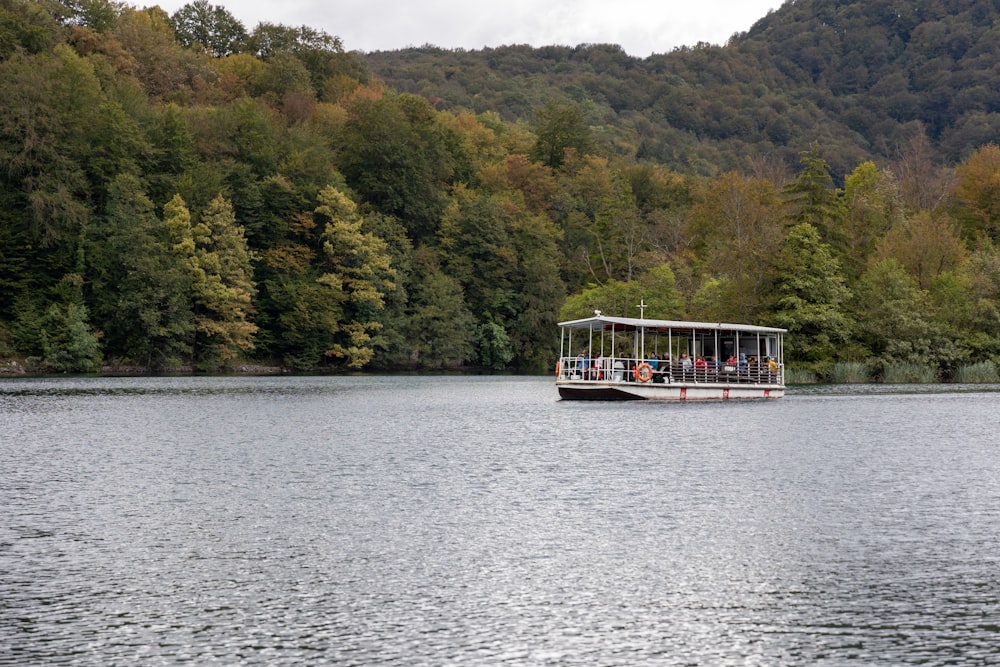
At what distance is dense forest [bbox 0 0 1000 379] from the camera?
85.9m

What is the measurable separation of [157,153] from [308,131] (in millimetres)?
23550

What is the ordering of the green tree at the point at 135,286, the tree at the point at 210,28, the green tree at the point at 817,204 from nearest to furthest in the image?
the green tree at the point at 135,286, the green tree at the point at 817,204, the tree at the point at 210,28

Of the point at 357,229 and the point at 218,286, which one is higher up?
the point at 357,229

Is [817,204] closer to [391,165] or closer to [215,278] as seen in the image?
[391,165]

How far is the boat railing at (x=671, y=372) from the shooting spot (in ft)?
192

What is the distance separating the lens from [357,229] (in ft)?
346

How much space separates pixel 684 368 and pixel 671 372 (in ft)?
2.87

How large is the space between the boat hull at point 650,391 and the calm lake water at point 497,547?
720 inches

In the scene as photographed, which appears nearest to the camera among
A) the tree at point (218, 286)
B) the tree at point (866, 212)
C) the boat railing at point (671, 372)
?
the boat railing at point (671, 372)

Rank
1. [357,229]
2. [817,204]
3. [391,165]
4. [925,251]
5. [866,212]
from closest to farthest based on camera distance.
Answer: [817,204]
[925,251]
[866,212]
[357,229]
[391,165]

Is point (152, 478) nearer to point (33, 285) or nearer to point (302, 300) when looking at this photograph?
point (33, 285)

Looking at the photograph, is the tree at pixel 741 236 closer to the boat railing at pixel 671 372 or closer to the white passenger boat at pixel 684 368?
the white passenger boat at pixel 684 368

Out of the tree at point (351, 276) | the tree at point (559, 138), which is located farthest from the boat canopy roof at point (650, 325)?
the tree at point (559, 138)

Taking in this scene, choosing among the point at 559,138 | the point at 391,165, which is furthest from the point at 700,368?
the point at 559,138
